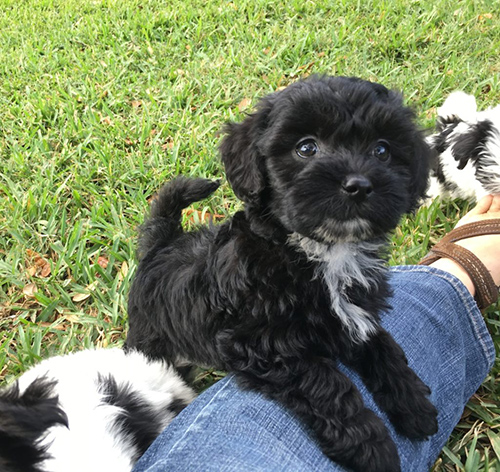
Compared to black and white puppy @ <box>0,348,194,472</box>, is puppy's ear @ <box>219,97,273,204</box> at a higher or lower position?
higher

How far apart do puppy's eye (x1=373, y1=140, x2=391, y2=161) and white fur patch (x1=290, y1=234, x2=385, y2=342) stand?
34 cm

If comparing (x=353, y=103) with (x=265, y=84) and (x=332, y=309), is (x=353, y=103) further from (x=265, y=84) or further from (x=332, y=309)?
(x=265, y=84)

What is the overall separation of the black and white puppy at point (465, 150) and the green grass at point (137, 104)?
0.19 m

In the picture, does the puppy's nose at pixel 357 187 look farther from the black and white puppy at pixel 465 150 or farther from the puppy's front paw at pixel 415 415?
the black and white puppy at pixel 465 150

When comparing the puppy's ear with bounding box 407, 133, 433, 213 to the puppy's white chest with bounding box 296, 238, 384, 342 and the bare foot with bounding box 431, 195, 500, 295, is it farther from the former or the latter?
the bare foot with bounding box 431, 195, 500, 295

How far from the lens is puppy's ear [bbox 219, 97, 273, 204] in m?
1.74

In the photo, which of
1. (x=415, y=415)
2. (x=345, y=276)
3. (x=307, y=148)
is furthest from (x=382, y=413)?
(x=307, y=148)

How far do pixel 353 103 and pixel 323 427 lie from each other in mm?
1139

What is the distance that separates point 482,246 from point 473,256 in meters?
0.23

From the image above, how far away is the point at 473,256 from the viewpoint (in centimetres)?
279

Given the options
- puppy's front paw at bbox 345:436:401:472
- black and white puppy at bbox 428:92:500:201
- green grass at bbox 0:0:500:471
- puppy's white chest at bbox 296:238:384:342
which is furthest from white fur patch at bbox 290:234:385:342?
black and white puppy at bbox 428:92:500:201

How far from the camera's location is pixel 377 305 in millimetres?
1900

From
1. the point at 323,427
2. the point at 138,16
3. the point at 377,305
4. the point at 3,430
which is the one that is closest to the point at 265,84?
the point at 138,16

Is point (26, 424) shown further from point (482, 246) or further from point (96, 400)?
point (482, 246)
